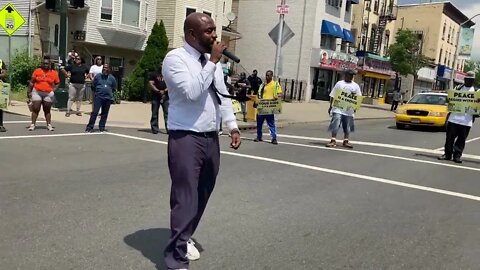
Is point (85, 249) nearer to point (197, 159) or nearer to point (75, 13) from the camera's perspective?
point (197, 159)

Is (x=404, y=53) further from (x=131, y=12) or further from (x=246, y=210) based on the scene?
(x=246, y=210)

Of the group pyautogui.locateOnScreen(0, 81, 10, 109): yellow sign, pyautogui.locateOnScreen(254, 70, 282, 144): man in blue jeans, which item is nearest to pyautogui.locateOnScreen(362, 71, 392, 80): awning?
pyautogui.locateOnScreen(254, 70, 282, 144): man in blue jeans

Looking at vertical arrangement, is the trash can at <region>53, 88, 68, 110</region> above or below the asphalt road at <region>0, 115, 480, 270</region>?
above

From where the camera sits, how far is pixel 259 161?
9.41 meters

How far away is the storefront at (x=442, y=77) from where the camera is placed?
59375mm

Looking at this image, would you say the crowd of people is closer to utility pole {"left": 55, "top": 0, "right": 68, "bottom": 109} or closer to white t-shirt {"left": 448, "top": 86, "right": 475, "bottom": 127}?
utility pole {"left": 55, "top": 0, "right": 68, "bottom": 109}

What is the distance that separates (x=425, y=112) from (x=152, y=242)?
16.3 meters

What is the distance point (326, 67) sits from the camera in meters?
35.4

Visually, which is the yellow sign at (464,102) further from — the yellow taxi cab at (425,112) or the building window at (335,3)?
the building window at (335,3)

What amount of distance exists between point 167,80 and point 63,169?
14.7ft

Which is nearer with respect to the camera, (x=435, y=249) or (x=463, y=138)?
(x=435, y=249)

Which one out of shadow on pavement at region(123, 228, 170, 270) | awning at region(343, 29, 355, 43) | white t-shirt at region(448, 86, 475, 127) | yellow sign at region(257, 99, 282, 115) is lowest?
shadow on pavement at region(123, 228, 170, 270)

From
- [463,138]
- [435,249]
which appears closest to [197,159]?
[435,249]

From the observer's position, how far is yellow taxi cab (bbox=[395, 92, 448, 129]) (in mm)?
18656
